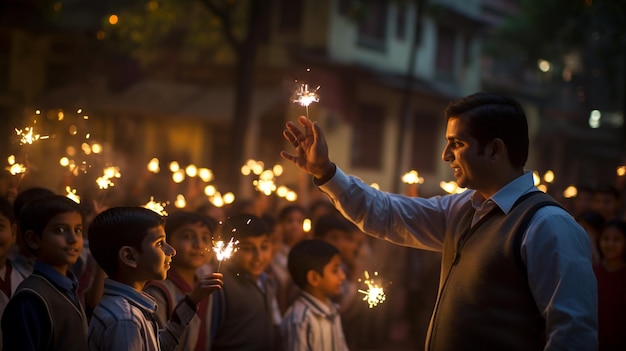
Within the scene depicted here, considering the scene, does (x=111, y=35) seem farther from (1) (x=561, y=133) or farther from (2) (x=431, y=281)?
(1) (x=561, y=133)

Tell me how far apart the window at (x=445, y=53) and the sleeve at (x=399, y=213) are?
20.1 metres

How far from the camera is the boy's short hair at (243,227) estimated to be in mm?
4176

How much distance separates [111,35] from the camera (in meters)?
17.8

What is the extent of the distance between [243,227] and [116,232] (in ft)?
4.22

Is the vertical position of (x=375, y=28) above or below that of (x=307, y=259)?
above

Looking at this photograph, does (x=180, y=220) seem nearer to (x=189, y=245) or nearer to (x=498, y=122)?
(x=189, y=245)

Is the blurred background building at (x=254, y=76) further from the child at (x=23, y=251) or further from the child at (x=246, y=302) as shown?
the child at (x=246, y=302)

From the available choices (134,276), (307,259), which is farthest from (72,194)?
(134,276)

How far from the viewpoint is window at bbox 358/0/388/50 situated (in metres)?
20.3

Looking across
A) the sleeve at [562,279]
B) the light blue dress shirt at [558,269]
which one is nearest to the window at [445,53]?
the light blue dress shirt at [558,269]

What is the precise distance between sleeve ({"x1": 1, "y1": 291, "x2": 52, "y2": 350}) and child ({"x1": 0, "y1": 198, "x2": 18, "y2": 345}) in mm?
863

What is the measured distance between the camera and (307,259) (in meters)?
5.45

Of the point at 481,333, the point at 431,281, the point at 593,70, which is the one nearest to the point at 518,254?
the point at 481,333

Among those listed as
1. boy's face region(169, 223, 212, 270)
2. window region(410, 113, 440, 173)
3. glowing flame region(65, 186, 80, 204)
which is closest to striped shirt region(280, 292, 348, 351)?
boy's face region(169, 223, 212, 270)
